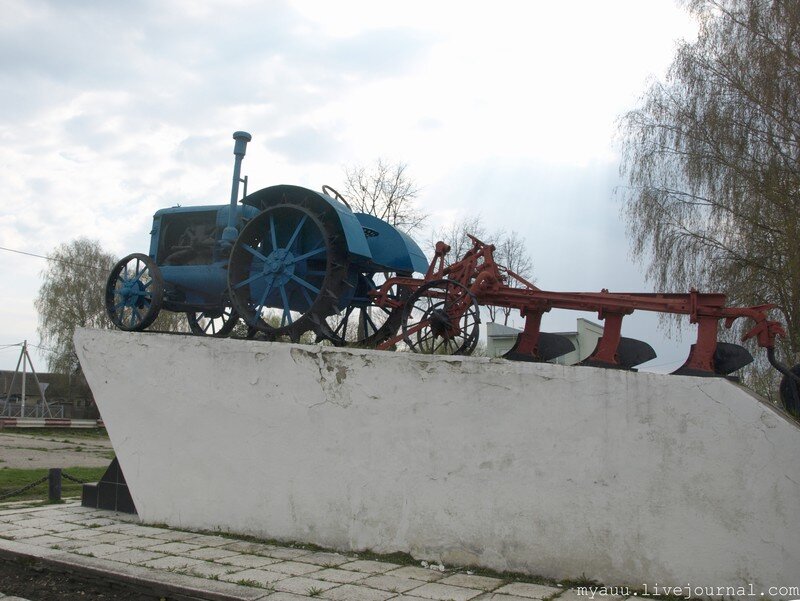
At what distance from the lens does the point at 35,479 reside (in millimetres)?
11648

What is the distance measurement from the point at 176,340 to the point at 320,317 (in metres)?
1.51

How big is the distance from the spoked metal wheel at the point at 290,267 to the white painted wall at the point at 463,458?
1.08m

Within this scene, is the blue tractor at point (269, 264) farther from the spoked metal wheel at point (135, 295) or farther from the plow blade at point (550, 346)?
the plow blade at point (550, 346)

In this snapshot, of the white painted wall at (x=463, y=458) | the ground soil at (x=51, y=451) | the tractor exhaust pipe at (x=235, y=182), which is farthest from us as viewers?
the ground soil at (x=51, y=451)

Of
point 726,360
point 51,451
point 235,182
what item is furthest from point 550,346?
point 51,451

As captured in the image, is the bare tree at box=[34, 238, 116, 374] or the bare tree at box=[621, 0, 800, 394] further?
the bare tree at box=[34, 238, 116, 374]

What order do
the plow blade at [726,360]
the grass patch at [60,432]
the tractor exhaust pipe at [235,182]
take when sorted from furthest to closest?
the grass patch at [60,432], the tractor exhaust pipe at [235,182], the plow blade at [726,360]

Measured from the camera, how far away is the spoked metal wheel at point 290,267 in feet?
25.5

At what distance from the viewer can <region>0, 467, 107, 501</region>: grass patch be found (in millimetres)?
9797

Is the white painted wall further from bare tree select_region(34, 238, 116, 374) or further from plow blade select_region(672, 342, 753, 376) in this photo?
bare tree select_region(34, 238, 116, 374)

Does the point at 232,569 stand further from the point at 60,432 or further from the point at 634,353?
the point at 60,432

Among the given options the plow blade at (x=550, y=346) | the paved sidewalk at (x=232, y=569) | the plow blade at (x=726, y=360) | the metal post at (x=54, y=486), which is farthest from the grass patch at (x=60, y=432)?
the plow blade at (x=726, y=360)

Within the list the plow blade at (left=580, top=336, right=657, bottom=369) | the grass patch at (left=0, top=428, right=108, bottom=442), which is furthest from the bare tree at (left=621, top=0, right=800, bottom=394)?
the grass patch at (left=0, top=428, right=108, bottom=442)

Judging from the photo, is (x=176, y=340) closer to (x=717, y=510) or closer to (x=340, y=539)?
(x=340, y=539)
